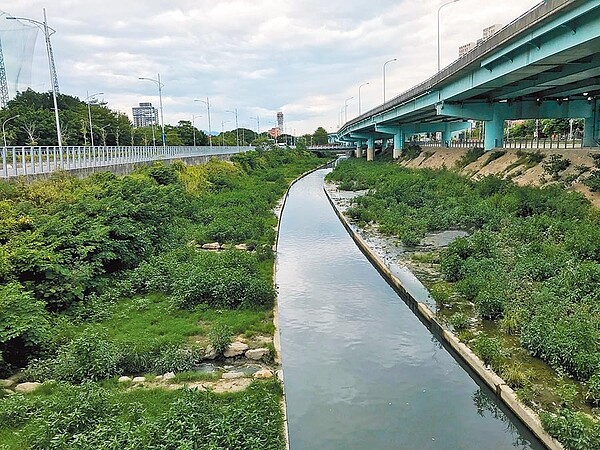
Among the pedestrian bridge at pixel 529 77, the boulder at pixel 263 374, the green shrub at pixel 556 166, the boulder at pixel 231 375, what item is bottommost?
the boulder at pixel 231 375

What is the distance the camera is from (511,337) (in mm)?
11383

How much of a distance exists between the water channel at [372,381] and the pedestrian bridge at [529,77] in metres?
11.5

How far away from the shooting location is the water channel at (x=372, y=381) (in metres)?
8.69

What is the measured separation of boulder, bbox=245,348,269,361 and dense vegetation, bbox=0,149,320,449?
615 mm

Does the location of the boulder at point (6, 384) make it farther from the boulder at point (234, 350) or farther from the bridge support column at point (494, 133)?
the bridge support column at point (494, 133)

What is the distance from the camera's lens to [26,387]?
360 inches

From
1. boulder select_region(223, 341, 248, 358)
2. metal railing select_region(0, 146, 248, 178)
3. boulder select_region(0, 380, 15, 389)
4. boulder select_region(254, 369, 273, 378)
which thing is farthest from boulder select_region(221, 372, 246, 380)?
metal railing select_region(0, 146, 248, 178)

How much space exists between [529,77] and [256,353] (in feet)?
82.2

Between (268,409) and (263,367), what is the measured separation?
2232 mm

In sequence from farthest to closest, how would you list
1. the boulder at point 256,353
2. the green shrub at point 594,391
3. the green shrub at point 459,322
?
the green shrub at point 459,322 < the boulder at point 256,353 < the green shrub at point 594,391

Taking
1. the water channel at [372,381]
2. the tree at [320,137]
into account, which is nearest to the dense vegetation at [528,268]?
the water channel at [372,381]

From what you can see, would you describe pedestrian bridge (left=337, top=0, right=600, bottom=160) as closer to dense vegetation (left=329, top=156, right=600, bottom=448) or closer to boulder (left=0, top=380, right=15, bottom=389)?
dense vegetation (left=329, top=156, right=600, bottom=448)

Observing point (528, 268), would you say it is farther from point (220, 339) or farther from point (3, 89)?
point (3, 89)

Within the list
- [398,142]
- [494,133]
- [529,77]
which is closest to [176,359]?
[529,77]
